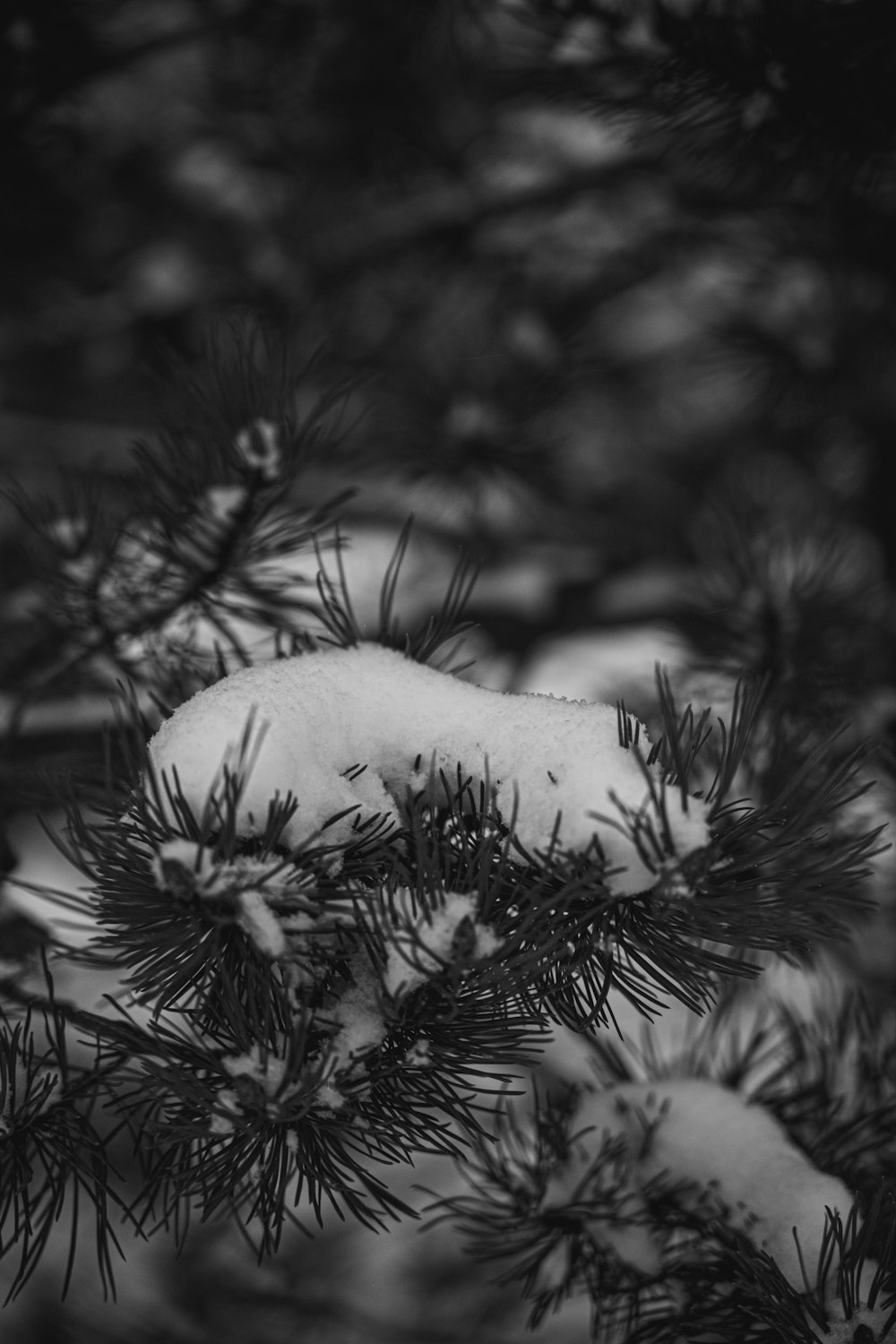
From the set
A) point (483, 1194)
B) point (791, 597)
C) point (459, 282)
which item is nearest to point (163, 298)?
point (459, 282)

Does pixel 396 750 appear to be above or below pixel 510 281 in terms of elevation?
below

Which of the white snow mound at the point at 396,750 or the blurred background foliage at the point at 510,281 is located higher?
the blurred background foliage at the point at 510,281

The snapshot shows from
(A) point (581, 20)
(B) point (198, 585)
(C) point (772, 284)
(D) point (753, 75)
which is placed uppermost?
(C) point (772, 284)

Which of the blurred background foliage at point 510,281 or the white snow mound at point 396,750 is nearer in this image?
the white snow mound at point 396,750

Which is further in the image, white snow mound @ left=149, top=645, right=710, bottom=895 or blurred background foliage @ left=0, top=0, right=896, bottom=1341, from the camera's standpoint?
blurred background foliage @ left=0, top=0, right=896, bottom=1341

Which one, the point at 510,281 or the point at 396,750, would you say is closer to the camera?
the point at 396,750

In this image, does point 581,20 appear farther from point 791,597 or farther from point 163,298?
point 163,298

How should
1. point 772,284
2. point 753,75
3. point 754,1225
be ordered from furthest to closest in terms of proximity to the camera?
point 772,284, point 753,75, point 754,1225

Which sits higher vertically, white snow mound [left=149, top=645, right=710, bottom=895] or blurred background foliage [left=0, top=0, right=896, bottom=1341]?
blurred background foliage [left=0, top=0, right=896, bottom=1341]
